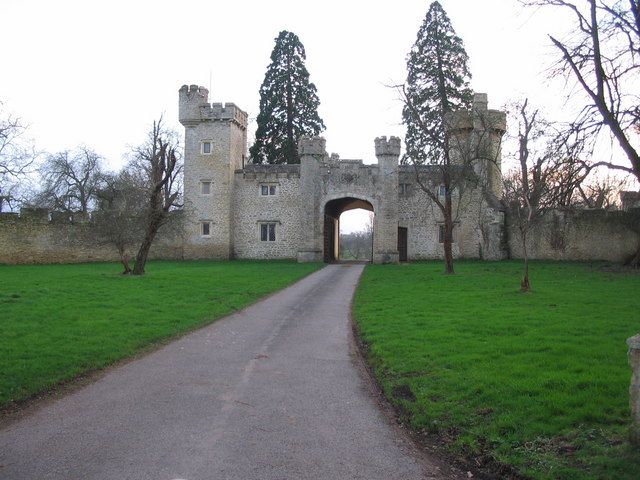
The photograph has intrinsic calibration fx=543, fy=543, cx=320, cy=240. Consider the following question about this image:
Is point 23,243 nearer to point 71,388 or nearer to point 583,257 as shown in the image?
point 71,388

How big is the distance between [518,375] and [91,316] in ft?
31.9

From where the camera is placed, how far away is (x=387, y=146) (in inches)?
1451

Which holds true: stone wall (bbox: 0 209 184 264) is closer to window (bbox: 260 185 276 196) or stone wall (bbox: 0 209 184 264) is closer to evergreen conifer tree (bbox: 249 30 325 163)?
window (bbox: 260 185 276 196)

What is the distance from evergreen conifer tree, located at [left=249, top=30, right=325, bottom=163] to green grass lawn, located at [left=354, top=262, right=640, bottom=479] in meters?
30.4

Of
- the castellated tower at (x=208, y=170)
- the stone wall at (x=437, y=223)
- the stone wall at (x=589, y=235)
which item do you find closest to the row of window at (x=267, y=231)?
the castellated tower at (x=208, y=170)

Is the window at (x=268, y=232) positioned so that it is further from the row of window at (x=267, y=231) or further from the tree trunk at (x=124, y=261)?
the tree trunk at (x=124, y=261)

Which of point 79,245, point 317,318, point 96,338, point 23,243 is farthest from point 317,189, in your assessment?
point 96,338

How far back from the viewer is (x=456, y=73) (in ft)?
129

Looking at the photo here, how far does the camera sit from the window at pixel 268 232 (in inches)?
1582

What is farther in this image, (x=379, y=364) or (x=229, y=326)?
(x=229, y=326)

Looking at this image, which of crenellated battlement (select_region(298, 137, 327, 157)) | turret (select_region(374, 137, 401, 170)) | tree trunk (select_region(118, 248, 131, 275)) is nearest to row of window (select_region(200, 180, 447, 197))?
turret (select_region(374, 137, 401, 170))

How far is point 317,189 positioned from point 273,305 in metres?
22.3

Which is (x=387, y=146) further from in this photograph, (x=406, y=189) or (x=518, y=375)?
(x=518, y=375)

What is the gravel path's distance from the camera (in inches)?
195
